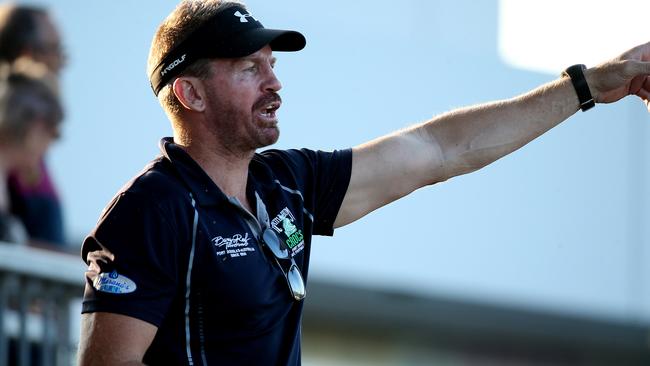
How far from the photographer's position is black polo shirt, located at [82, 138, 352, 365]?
3.89m

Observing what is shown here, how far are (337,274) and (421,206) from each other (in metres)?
1.00

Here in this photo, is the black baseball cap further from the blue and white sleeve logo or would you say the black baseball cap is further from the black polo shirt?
the blue and white sleeve logo

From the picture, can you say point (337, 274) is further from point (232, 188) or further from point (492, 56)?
point (232, 188)

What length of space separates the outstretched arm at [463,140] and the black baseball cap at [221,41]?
25.4 inches

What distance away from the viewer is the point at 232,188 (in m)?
4.31

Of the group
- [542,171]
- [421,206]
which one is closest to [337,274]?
[421,206]

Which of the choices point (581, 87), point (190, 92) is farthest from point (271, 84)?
point (581, 87)

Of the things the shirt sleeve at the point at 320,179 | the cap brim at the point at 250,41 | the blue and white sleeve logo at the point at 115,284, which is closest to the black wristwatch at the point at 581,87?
the shirt sleeve at the point at 320,179

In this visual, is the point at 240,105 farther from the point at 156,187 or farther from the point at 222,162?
the point at 156,187

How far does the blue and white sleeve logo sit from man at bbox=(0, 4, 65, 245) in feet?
10.2

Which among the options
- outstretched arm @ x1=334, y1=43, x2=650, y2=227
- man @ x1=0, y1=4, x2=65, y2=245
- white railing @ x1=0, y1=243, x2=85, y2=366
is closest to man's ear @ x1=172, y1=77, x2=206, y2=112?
outstretched arm @ x1=334, y1=43, x2=650, y2=227

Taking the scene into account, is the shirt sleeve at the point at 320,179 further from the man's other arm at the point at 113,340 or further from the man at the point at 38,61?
the man at the point at 38,61

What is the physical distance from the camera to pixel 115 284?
387 cm

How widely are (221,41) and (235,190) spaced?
1.55ft
